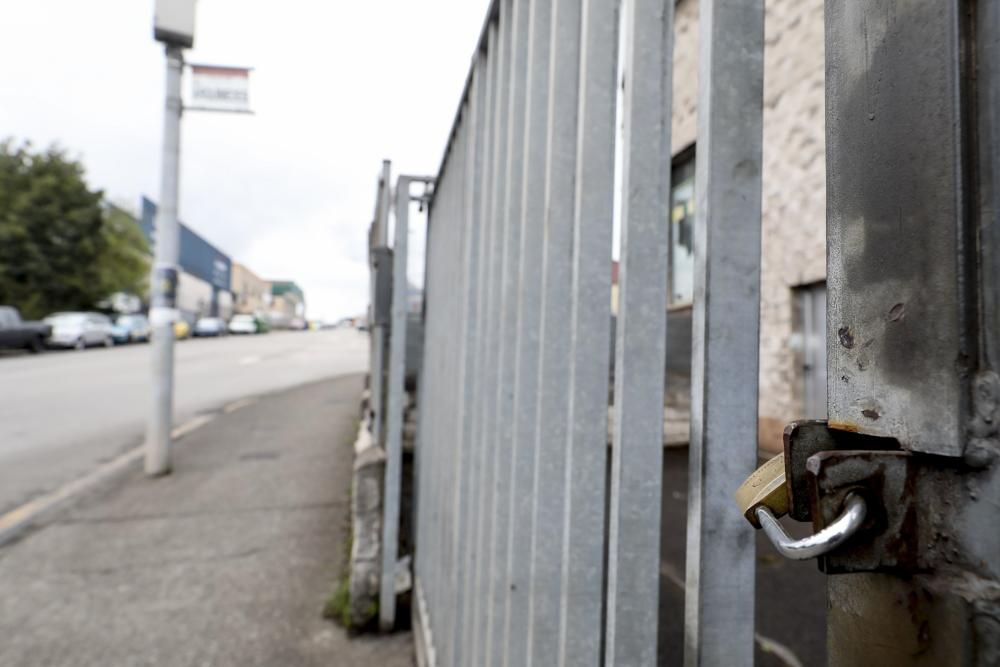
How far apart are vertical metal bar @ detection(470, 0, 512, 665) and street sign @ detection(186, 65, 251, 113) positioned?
5803 millimetres

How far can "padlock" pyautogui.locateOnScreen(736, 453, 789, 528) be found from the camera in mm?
542

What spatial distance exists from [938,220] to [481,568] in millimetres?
1342

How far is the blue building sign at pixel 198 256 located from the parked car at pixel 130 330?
1148 cm

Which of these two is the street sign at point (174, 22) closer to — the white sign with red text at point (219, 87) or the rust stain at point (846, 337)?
the white sign with red text at point (219, 87)

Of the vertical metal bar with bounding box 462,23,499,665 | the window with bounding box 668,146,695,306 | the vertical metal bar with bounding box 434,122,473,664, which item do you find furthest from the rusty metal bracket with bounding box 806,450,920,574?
the window with bounding box 668,146,695,306

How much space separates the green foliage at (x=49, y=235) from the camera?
26.8m

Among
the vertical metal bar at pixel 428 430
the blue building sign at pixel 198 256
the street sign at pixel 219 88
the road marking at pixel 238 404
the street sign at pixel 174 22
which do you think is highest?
the blue building sign at pixel 198 256

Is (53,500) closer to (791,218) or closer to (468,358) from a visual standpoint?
(468,358)

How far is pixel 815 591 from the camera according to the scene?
3377 mm

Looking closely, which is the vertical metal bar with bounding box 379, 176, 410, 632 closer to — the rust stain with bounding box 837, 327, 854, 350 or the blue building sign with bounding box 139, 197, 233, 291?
the rust stain with bounding box 837, 327, 854, 350

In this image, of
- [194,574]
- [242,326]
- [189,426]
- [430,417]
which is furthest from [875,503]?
[242,326]

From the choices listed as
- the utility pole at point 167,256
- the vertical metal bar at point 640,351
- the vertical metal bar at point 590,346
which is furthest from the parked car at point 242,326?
the vertical metal bar at point 640,351

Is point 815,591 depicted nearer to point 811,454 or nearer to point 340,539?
point 340,539

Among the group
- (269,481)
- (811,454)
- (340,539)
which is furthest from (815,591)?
(269,481)
